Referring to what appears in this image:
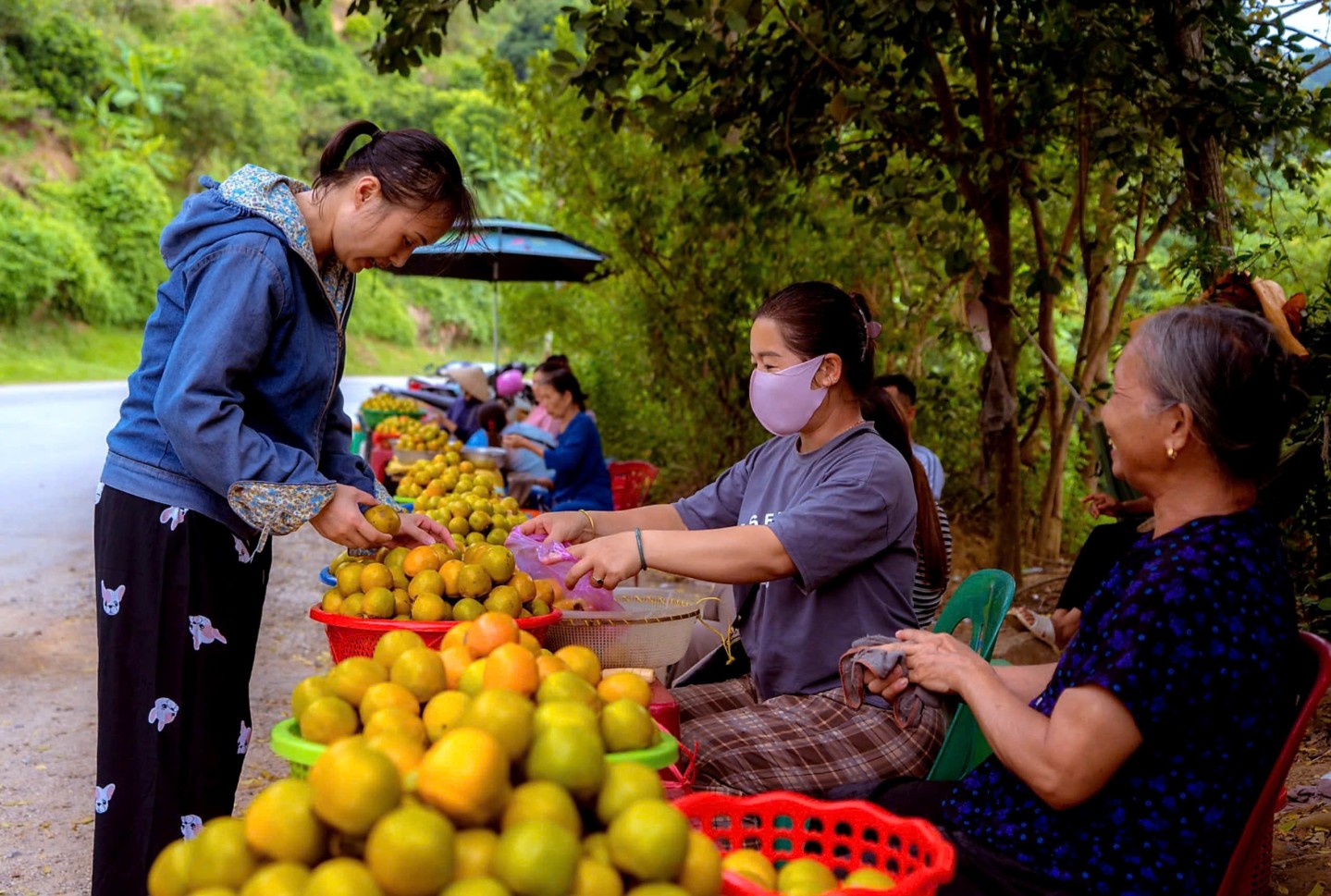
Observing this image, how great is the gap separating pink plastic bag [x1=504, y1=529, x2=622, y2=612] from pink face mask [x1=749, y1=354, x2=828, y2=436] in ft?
1.93

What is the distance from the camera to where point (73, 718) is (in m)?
4.98

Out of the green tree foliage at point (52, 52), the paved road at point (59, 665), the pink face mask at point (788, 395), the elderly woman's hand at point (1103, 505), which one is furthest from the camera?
the green tree foliage at point (52, 52)

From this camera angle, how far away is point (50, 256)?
2906 centimetres

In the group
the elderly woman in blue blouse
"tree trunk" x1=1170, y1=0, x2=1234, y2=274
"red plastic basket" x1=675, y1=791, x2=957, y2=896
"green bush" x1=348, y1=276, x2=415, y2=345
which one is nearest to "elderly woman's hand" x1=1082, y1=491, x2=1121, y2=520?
"tree trunk" x1=1170, y1=0, x2=1234, y2=274

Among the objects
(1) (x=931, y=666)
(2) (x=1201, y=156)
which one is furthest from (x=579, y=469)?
(1) (x=931, y=666)

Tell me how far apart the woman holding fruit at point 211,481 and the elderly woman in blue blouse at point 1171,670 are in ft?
4.65

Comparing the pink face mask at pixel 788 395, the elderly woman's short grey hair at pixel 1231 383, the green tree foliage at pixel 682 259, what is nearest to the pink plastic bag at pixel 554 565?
the pink face mask at pixel 788 395

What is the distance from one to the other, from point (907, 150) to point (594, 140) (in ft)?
12.0

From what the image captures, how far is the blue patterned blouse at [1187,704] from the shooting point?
5.49 ft

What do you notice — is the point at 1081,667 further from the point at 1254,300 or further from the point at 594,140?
the point at 594,140

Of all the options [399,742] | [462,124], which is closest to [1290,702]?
[399,742]

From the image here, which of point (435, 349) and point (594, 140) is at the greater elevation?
point (594, 140)

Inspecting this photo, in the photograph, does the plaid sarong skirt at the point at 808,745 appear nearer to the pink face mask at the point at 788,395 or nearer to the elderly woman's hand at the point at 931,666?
the elderly woman's hand at the point at 931,666

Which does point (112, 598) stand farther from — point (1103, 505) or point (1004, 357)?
point (1004, 357)
